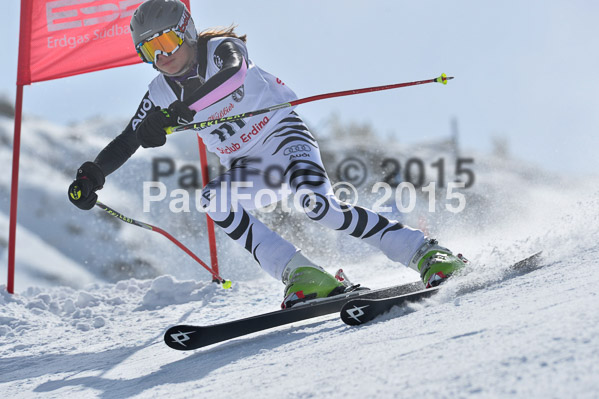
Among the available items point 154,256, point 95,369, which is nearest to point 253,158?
point 95,369

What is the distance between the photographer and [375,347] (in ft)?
5.55

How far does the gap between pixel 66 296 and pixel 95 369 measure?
2285 millimetres

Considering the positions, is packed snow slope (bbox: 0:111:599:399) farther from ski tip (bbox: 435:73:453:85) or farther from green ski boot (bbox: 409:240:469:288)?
ski tip (bbox: 435:73:453:85)

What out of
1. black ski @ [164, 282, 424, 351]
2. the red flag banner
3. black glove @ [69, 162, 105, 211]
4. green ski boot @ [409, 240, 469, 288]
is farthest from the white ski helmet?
the red flag banner

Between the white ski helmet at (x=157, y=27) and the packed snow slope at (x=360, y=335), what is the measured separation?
1.48 meters

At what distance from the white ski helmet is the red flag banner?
253 centimetres

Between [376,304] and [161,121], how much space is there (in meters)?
1.23

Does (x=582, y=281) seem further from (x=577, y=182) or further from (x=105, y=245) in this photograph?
(x=105, y=245)

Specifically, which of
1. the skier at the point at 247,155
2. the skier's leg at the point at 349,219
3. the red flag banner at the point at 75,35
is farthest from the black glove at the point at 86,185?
the red flag banner at the point at 75,35

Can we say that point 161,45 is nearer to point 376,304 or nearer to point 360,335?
point 376,304

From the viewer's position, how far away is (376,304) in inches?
89.6

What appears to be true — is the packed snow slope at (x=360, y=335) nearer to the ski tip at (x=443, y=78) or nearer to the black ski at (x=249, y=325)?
the black ski at (x=249, y=325)

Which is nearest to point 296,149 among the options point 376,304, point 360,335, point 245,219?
point 245,219

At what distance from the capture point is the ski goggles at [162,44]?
298 centimetres
